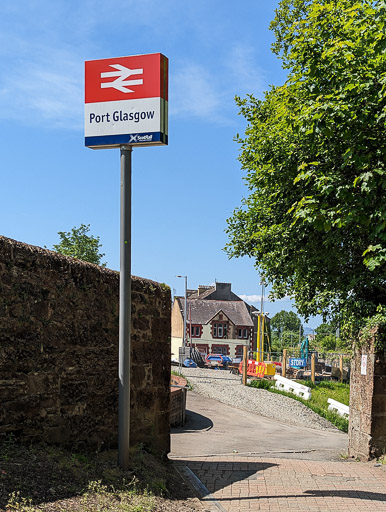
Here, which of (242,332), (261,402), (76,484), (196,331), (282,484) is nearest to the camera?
(76,484)

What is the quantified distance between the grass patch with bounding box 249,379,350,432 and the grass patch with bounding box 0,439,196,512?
1432 cm

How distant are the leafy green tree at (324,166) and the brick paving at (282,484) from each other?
325 cm

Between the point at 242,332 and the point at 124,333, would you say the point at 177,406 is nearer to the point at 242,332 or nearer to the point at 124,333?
the point at 124,333

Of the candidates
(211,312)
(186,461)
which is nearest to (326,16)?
(186,461)

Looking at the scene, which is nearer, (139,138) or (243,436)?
(139,138)

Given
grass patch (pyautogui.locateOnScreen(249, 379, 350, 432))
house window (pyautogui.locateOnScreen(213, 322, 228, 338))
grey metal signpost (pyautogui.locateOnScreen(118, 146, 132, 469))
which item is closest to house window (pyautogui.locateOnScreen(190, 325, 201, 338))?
house window (pyautogui.locateOnScreen(213, 322, 228, 338))

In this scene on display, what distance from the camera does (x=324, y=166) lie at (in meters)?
11.6

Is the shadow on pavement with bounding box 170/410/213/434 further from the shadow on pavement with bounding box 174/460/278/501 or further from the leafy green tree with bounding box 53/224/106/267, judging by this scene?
the leafy green tree with bounding box 53/224/106/267

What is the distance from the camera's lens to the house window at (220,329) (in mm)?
65562

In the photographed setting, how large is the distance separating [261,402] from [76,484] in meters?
17.3

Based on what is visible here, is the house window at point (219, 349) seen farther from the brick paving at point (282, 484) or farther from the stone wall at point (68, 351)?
the stone wall at point (68, 351)

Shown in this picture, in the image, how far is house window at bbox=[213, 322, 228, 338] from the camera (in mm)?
65562

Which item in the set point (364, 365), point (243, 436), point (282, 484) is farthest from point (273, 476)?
point (243, 436)

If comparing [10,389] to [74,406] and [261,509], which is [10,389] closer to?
[74,406]
